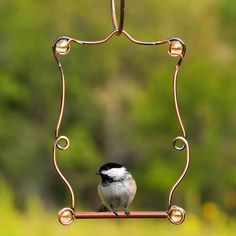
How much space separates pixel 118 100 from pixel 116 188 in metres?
20.3

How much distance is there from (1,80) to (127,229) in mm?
16773

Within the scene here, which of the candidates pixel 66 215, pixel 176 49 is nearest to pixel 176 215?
pixel 66 215

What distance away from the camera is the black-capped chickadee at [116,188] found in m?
4.44

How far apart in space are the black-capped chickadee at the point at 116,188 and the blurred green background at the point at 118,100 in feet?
54.8

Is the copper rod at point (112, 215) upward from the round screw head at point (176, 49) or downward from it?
downward

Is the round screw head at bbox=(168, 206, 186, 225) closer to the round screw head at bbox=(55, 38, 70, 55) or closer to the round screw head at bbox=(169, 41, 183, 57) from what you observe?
the round screw head at bbox=(169, 41, 183, 57)

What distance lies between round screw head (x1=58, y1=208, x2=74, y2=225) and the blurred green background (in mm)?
17282

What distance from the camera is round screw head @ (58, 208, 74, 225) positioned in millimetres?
3863

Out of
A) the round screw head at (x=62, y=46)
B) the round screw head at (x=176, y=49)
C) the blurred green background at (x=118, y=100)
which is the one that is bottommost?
the blurred green background at (x=118, y=100)

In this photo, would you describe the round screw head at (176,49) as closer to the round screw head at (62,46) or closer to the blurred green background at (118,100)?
the round screw head at (62,46)

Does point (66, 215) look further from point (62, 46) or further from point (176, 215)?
point (62, 46)

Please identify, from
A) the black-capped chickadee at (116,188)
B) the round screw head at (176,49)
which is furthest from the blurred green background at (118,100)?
the round screw head at (176,49)

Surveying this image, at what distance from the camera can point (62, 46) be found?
3.98m

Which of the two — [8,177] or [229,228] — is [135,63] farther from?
[229,228]
